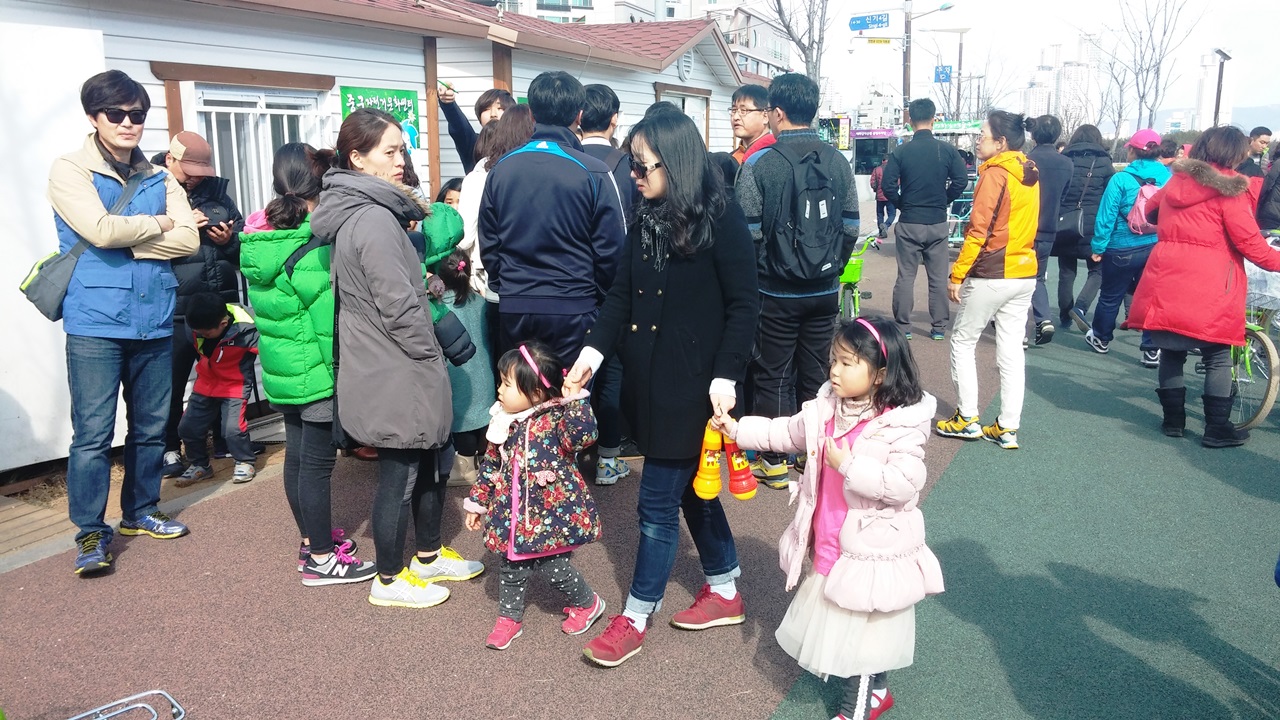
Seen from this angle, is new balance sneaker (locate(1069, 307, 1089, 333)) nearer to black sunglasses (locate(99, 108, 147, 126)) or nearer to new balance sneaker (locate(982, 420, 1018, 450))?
new balance sneaker (locate(982, 420, 1018, 450))

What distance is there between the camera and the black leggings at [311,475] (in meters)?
3.99

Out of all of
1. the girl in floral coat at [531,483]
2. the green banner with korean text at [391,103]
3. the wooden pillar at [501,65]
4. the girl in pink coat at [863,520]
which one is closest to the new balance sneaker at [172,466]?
the girl in floral coat at [531,483]

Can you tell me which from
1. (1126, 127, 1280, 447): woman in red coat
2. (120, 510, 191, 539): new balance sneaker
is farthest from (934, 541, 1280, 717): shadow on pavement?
(120, 510, 191, 539): new balance sneaker

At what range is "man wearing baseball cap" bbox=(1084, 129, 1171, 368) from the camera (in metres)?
8.09

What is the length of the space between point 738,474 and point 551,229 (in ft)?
4.91

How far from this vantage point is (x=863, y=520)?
2.90m

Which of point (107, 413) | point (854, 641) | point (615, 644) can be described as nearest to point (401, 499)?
point (615, 644)

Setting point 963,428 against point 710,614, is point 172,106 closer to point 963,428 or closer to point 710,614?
point 710,614

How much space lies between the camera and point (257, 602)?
3.98 metres

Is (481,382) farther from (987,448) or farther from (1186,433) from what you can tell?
(1186,433)

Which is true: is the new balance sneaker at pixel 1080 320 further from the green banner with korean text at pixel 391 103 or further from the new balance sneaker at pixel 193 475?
the new balance sneaker at pixel 193 475

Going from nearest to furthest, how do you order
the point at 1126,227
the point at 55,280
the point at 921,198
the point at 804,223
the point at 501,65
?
the point at 55,280
the point at 804,223
the point at 1126,227
the point at 501,65
the point at 921,198

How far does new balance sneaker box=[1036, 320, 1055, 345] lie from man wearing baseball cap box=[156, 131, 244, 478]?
708 centimetres

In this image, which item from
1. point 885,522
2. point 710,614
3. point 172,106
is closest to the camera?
point 885,522
